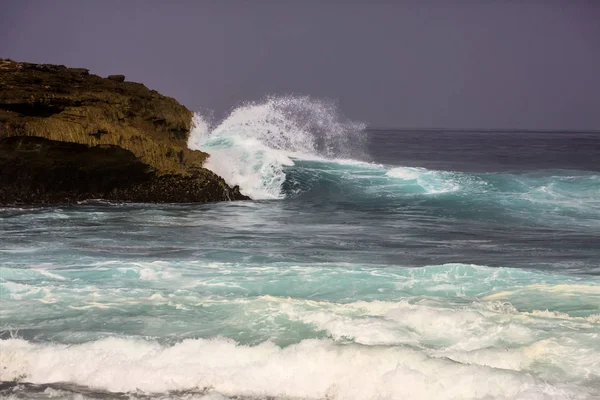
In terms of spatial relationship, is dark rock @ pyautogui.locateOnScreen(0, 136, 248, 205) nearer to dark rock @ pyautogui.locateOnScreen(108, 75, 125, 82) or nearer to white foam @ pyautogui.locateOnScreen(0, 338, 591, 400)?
dark rock @ pyautogui.locateOnScreen(108, 75, 125, 82)

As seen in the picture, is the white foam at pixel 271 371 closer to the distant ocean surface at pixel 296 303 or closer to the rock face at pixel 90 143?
the distant ocean surface at pixel 296 303

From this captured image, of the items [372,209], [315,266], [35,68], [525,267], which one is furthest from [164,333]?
[35,68]

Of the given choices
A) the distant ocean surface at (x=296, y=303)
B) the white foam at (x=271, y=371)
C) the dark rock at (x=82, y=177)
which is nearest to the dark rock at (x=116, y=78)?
the dark rock at (x=82, y=177)

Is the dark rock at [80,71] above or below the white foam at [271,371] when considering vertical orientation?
above

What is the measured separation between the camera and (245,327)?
667 centimetres

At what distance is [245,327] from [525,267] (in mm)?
4639

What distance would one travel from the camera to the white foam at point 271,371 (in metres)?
5.20

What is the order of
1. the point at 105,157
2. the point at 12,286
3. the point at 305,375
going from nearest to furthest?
the point at 305,375 → the point at 12,286 → the point at 105,157

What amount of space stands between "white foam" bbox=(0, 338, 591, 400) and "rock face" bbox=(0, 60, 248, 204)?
9090 millimetres

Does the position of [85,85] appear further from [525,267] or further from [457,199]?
[525,267]

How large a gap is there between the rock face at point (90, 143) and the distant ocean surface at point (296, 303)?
0.75m

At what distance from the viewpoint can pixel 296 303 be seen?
24.2 feet

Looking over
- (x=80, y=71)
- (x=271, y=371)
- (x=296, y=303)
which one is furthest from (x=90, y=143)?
(x=271, y=371)

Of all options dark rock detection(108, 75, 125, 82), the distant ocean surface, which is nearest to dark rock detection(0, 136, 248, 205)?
the distant ocean surface
